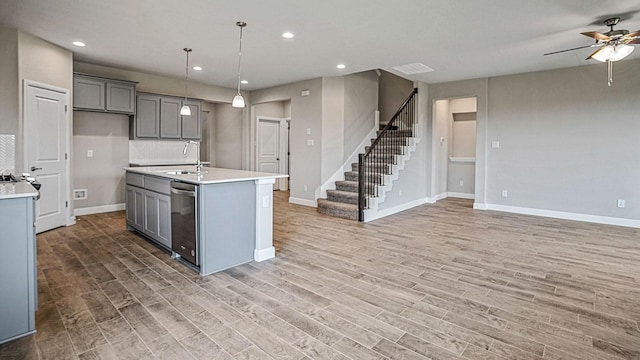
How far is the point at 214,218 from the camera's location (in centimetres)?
320

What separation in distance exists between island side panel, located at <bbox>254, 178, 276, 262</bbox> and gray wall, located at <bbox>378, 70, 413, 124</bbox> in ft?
17.2

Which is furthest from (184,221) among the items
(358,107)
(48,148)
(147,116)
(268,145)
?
(268,145)

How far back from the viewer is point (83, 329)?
7.26 ft

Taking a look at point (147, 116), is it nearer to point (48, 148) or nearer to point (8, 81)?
point (48, 148)

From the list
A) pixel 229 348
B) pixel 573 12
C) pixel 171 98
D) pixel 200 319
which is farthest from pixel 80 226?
pixel 573 12

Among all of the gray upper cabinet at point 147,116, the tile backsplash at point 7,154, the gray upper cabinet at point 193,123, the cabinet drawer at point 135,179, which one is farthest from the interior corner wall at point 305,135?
the tile backsplash at point 7,154

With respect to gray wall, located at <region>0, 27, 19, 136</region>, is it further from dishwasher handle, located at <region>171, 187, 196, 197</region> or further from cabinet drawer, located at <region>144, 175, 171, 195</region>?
dishwasher handle, located at <region>171, 187, 196, 197</region>

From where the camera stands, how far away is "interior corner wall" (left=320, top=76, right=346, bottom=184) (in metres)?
6.61

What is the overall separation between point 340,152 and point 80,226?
4.53 m

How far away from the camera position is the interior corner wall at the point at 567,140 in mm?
5336

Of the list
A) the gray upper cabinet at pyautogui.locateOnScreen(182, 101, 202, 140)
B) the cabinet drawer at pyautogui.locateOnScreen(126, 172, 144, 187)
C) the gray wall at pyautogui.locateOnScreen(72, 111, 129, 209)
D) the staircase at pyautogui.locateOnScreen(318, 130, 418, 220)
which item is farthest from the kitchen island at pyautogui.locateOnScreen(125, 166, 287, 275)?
the gray upper cabinet at pyautogui.locateOnScreen(182, 101, 202, 140)

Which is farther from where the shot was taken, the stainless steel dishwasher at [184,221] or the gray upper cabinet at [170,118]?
the gray upper cabinet at [170,118]

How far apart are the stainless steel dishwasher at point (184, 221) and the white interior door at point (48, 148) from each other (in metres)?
2.42

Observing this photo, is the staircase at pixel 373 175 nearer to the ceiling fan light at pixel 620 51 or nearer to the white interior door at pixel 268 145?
the white interior door at pixel 268 145
